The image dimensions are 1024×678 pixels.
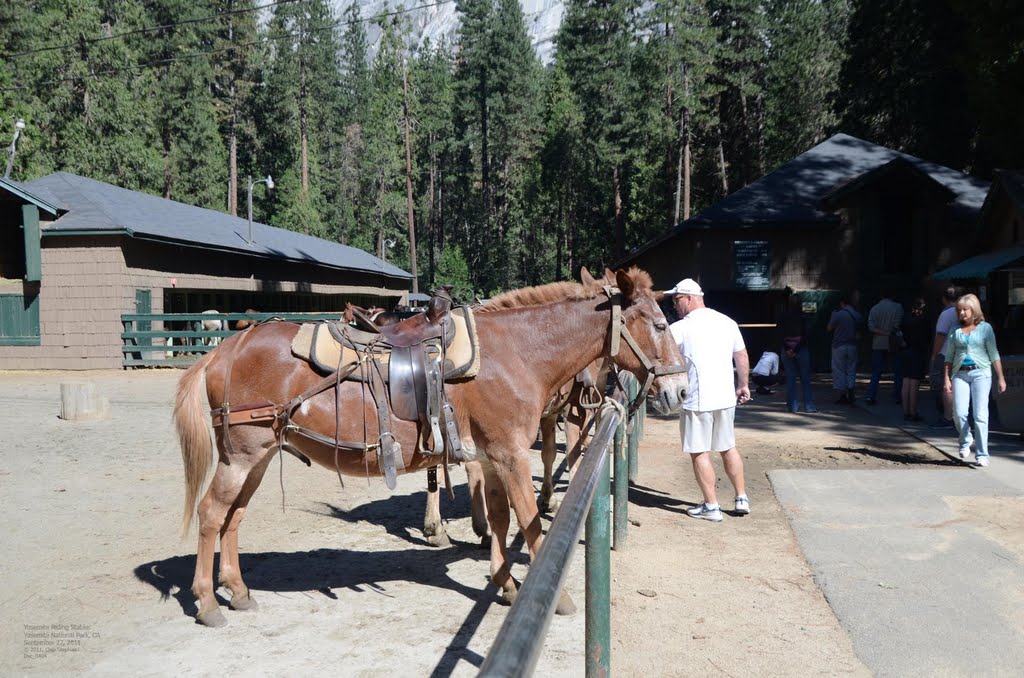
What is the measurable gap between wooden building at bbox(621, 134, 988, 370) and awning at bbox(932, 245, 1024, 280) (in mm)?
4076

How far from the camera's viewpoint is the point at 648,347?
205 inches

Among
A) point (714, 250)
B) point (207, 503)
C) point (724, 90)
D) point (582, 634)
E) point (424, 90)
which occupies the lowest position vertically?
point (582, 634)

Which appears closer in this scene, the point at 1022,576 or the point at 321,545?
the point at 1022,576

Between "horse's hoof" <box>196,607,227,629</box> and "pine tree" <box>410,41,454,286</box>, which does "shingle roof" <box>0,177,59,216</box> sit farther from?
"pine tree" <box>410,41,454,286</box>

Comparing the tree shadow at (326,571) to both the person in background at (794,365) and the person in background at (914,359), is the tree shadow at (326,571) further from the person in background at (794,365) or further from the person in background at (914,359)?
the person in background at (794,365)

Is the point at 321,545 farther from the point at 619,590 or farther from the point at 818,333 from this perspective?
the point at 818,333

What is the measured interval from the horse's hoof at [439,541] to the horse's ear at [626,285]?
2.43m

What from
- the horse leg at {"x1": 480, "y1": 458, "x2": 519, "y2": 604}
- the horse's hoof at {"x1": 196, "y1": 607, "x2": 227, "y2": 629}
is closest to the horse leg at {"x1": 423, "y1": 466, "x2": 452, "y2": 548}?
the horse leg at {"x1": 480, "y1": 458, "x2": 519, "y2": 604}

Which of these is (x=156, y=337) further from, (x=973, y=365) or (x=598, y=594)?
(x=598, y=594)

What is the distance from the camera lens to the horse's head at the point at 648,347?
5145 mm

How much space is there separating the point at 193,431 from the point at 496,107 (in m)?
57.8

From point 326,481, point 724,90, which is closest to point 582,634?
point 326,481

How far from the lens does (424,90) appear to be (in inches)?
2606

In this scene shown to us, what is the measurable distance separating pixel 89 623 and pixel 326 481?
4126 mm
